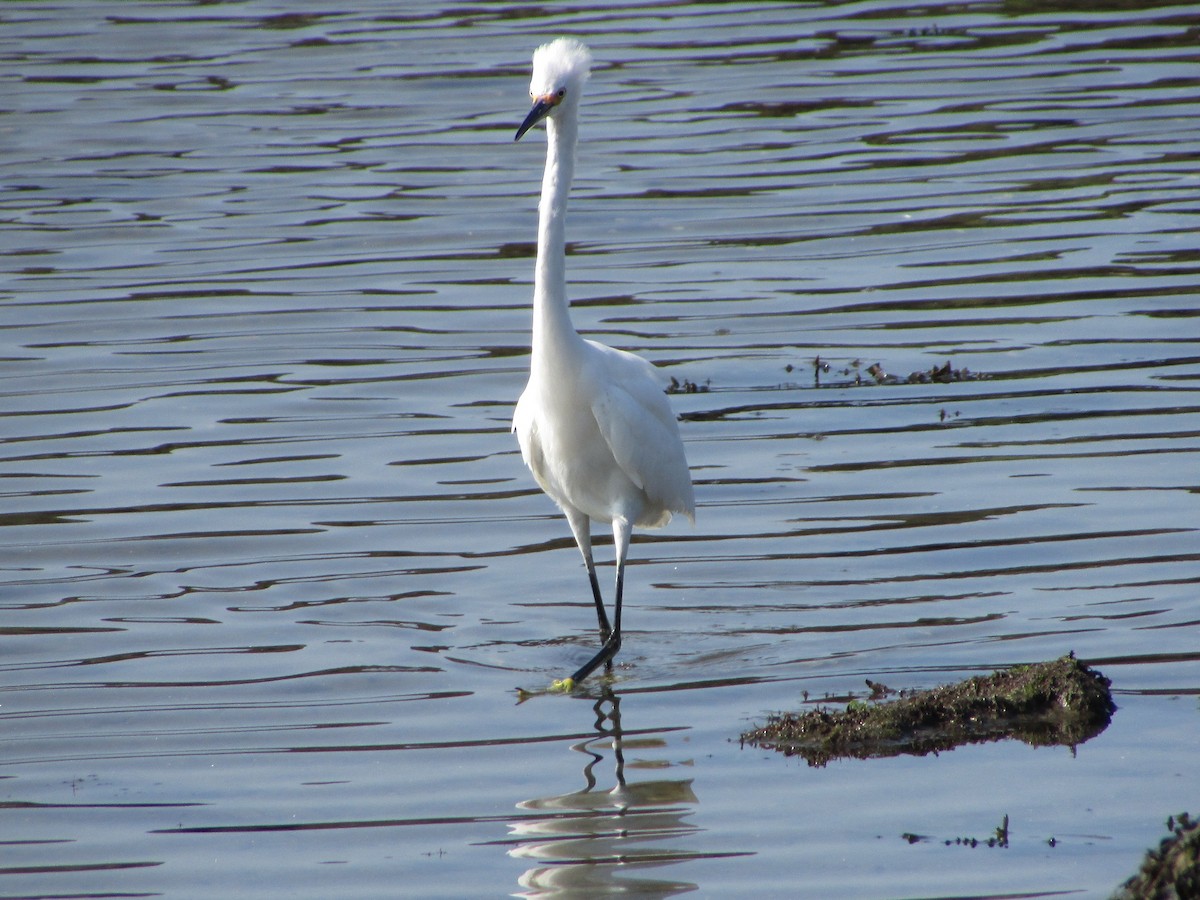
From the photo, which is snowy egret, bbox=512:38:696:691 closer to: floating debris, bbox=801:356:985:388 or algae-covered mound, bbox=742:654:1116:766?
algae-covered mound, bbox=742:654:1116:766

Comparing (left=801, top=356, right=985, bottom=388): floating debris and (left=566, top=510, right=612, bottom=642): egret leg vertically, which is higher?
(left=801, top=356, right=985, bottom=388): floating debris

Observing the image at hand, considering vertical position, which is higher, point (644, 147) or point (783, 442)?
point (644, 147)

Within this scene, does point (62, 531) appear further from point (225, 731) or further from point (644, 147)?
point (644, 147)

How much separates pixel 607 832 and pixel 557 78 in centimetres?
294

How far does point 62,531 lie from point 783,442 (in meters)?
3.63

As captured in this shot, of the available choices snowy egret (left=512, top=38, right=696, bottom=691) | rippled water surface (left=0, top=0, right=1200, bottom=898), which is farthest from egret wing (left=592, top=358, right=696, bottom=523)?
rippled water surface (left=0, top=0, right=1200, bottom=898)

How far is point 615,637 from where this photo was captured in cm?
675

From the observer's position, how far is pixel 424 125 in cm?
1808

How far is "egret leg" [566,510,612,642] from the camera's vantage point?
710 cm

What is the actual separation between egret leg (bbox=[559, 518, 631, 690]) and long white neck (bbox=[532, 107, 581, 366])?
79 centimetres

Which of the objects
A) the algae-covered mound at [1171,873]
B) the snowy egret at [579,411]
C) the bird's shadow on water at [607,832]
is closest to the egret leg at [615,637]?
the snowy egret at [579,411]

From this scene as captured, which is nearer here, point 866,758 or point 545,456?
point 866,758

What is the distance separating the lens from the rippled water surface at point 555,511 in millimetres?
5328

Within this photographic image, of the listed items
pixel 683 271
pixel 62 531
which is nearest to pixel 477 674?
pixel 62 531
